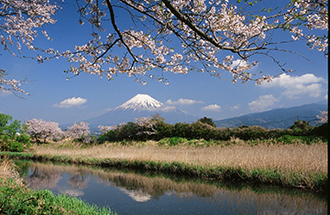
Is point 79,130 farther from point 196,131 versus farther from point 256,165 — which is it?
point 256,165

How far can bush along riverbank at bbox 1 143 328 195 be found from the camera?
6.04 meters

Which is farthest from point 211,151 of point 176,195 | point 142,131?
point 142,131

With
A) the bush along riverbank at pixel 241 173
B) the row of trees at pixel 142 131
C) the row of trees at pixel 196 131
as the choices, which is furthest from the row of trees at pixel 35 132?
the bush along riverbank at pixel 241 173

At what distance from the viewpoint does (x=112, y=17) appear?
15.9 ft

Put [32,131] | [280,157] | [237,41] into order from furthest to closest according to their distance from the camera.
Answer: [32,131] → [280,157] → [237,41]

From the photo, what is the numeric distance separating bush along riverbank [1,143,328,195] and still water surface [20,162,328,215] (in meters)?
0.39

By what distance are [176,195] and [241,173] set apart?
2314 millimetres

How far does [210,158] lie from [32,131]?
18379 millimetres

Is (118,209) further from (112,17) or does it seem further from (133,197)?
(112,17)

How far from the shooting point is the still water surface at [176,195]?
5.11 metres

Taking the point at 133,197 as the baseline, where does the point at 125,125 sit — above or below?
above

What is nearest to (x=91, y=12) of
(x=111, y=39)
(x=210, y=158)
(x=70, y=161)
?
(x=111, y=39)

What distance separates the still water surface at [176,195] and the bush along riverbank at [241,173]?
393 mm

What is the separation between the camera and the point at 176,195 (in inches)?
251
